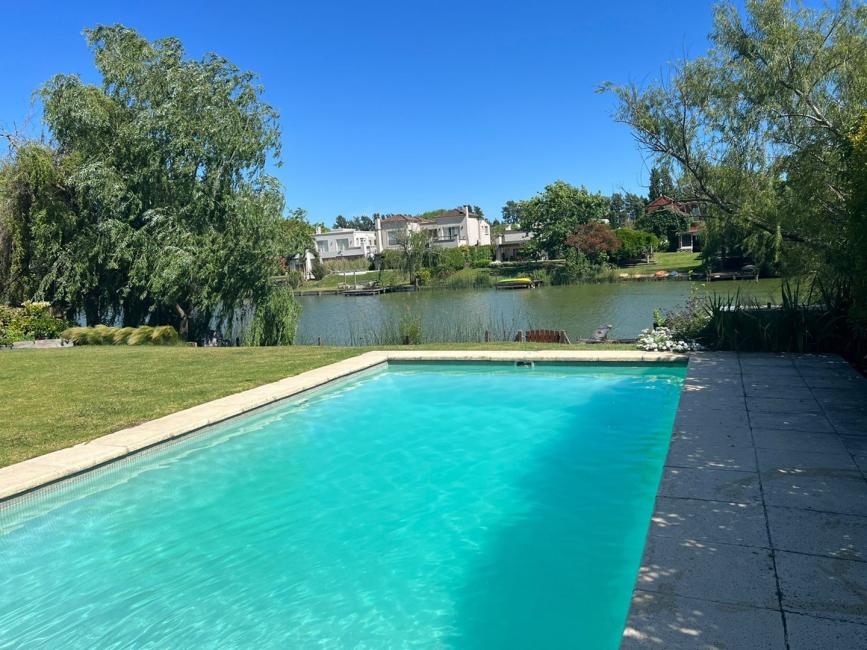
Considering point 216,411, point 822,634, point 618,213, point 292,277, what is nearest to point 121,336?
point 216,411

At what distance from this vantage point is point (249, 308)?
637 inches

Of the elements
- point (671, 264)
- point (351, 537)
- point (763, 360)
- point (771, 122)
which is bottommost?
point (351, 537)

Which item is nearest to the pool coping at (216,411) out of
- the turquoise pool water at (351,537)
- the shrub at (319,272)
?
the turquoise pool water at (351,537)

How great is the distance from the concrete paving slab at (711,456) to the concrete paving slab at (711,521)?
662 millimetres

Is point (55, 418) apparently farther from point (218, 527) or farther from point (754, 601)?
point (754, 601)

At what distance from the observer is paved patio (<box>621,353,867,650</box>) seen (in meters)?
2.35

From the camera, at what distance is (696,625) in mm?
2373

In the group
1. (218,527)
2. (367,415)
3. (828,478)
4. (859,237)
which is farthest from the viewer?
(367,415)

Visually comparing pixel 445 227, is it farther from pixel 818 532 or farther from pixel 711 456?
pixel 818 532

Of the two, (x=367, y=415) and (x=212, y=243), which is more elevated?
(x=212, y=243)

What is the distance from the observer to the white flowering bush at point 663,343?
9.16 m

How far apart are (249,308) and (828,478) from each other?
14.7 m

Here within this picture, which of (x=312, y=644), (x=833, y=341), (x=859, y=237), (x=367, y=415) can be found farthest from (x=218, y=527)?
(x=833, y=341)

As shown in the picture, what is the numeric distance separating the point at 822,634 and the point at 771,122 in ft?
25.3
